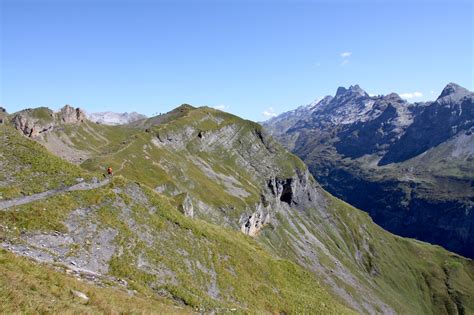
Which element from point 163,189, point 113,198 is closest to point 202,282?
point 113,198

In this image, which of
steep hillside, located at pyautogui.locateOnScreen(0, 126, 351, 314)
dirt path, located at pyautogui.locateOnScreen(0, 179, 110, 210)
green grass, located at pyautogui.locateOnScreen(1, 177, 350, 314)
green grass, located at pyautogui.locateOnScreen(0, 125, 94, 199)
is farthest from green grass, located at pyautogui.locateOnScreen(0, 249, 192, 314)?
green grass, located at pyautogui.locateOnScreen(0, 125, 94, 199)

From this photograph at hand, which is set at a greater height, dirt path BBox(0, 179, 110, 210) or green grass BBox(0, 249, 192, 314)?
dirt path BBox(0, 179, 110, 210)

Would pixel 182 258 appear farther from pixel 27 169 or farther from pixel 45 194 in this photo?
pixel 27 169

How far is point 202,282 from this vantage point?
4800cm

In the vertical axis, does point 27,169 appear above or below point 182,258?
above

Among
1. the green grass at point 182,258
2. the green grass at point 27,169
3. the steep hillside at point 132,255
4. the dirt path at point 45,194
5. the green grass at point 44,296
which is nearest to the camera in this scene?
the green grass at point 44,296

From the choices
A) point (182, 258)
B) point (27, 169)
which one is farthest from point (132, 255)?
point (27, 169)

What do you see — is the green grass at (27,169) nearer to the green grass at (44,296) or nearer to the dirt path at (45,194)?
the dirt path at (45,194)

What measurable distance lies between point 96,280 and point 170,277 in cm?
1054

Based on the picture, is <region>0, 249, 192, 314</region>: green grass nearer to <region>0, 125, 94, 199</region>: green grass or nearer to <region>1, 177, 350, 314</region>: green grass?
<region>1, 177, 350, 314</region>: green grass

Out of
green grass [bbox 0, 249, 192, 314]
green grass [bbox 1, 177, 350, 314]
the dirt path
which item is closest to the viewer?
green grass [bbox 0, 249, 192, 314]

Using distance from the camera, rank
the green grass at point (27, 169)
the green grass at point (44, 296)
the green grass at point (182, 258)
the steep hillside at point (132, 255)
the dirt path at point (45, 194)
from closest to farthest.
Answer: the green grass at point (44, 296)
the steep hillside at point (132, 255)
the green grass at point (182, 258)
the dirt path at point (45, 194)
the green grass at point (27, 169)

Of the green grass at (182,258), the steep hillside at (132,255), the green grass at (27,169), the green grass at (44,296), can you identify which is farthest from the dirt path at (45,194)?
the green grass at (44,296)

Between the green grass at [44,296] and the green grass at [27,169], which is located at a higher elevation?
the green grass at [27,169]
